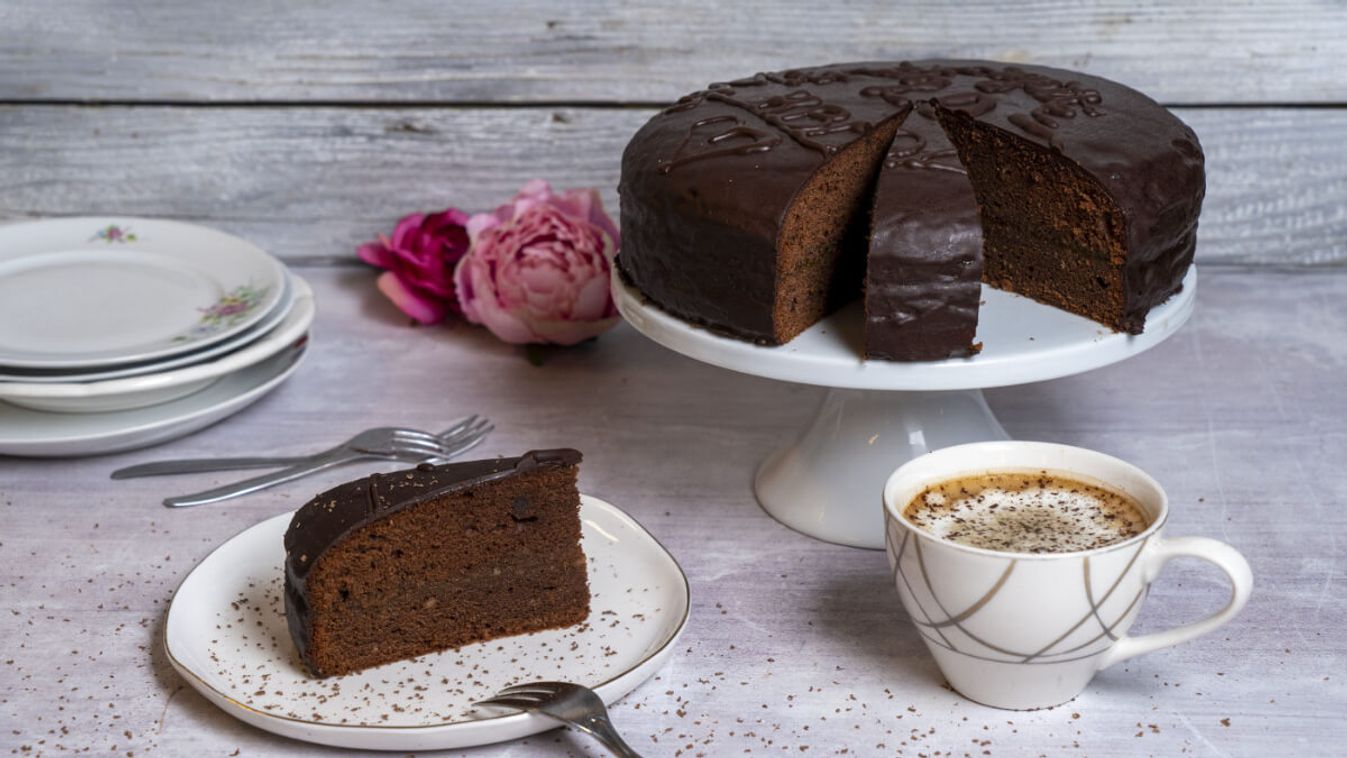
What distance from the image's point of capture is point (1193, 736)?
1.36 meters

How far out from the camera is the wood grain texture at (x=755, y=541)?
138 centimetres

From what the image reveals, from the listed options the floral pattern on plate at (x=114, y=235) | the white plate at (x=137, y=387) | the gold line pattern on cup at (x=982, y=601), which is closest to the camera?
the gold line pattern on cup at (x=982, y=601)

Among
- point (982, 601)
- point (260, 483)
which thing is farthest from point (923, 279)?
point (260, 483)

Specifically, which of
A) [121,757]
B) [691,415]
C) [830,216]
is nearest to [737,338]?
[830,216]

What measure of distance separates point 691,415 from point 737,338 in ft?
1.69

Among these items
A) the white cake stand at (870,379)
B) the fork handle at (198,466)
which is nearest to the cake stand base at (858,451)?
the white cake stand at (870,379)

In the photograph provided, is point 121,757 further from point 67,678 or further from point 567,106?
point 567,106

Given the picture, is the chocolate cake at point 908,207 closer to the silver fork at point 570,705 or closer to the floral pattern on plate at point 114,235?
the silver fork at point 570,705

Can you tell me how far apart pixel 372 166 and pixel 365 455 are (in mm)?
940

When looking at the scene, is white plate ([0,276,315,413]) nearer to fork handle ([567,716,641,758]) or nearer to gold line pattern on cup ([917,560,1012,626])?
fork handle ([567,716,641,758])

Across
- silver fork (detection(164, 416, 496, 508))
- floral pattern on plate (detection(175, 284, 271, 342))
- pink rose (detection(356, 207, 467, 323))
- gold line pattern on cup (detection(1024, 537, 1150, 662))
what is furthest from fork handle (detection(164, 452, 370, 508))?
gold line pattern on cup (detection(1024, 537, 1150, 662))

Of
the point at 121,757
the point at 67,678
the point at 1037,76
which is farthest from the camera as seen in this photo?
the point at 1037,76

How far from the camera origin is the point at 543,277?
227cm

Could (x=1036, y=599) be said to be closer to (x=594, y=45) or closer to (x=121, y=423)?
(x=121, y=423)
